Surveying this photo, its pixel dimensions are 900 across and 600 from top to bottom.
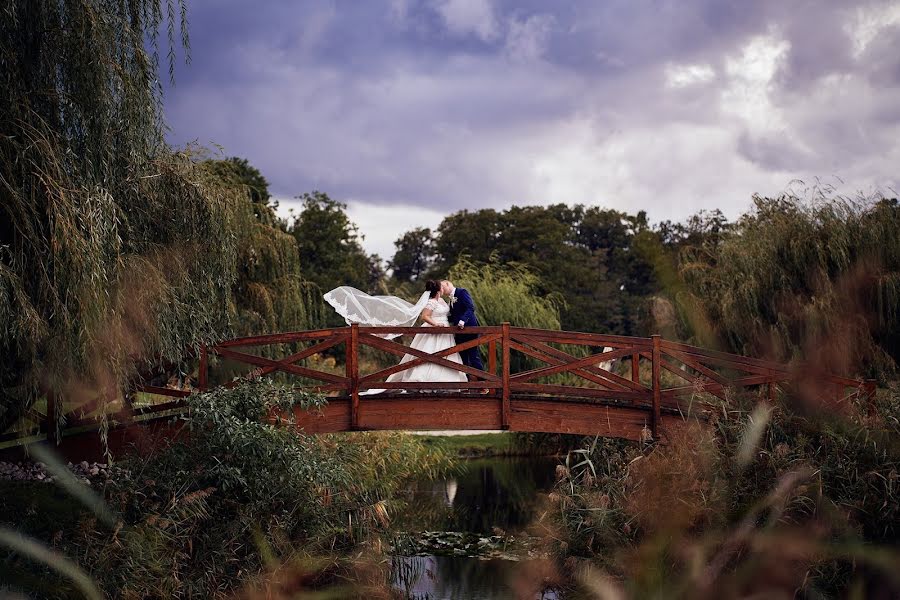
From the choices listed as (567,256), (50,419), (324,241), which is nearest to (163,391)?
(50,419)

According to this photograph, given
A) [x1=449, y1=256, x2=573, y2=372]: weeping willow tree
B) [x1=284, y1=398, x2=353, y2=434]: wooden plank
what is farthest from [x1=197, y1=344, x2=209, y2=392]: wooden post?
[x1=449, y1=256, x2=573, y2=372]: weeping willow tree

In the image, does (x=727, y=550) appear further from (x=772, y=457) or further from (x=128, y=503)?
(x=128, y=503)

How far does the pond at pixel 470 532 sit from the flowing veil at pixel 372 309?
2.42 m

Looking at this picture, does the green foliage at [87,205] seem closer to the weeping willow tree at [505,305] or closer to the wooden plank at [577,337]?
the wooden plank at [577,337]

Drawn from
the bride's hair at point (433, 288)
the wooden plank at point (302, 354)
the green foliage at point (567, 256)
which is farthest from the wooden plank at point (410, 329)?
the green foliage at point (567, 256)

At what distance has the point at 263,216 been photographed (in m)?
15.6

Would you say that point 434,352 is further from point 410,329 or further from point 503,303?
point 503,303

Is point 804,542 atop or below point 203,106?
below

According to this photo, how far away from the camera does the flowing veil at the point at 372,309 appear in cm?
1173

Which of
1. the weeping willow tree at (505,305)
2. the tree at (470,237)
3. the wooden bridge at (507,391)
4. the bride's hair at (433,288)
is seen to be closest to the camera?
the wooden bridge at (507,391)

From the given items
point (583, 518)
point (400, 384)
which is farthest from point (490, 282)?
point (583, 518)

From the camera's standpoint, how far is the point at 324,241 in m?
30.8

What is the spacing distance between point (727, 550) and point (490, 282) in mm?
17983

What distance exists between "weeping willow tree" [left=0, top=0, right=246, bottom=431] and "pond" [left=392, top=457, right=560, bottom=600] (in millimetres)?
3482
